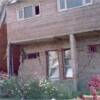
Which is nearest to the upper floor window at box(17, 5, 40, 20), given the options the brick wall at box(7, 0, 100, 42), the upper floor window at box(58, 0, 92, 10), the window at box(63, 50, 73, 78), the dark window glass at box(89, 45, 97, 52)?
the brick wall at box(7, 0, 100, 42)

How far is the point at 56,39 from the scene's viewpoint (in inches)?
1037

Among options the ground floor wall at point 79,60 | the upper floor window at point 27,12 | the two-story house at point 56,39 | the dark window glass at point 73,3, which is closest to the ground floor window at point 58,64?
the two-story house at point 56,39

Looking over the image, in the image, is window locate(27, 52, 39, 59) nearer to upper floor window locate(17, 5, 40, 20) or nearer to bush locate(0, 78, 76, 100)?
upper floor window locate(17, 5, 40, 20)

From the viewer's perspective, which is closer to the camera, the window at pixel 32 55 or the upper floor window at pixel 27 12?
the upper floor window at pixel 27 12

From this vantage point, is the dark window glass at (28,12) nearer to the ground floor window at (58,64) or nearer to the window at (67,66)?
the ground floor window at (58,64)

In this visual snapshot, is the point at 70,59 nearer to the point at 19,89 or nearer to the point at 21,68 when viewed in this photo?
the point at 21,68

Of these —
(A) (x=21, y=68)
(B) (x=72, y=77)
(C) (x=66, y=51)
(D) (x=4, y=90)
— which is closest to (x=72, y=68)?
(B) (x=72, y=77)

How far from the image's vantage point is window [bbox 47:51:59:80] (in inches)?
1069

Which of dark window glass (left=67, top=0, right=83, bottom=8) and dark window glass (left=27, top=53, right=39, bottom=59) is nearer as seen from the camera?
dark window glass (left=67, top=0, right=83, bottom=8)

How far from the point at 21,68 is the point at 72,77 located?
437 centimetres

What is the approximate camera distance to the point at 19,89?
1747cm

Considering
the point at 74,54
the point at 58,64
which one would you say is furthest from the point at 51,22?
the point at 58,64

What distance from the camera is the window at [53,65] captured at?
27.1m

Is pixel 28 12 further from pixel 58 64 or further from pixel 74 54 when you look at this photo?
pixel 74 54
